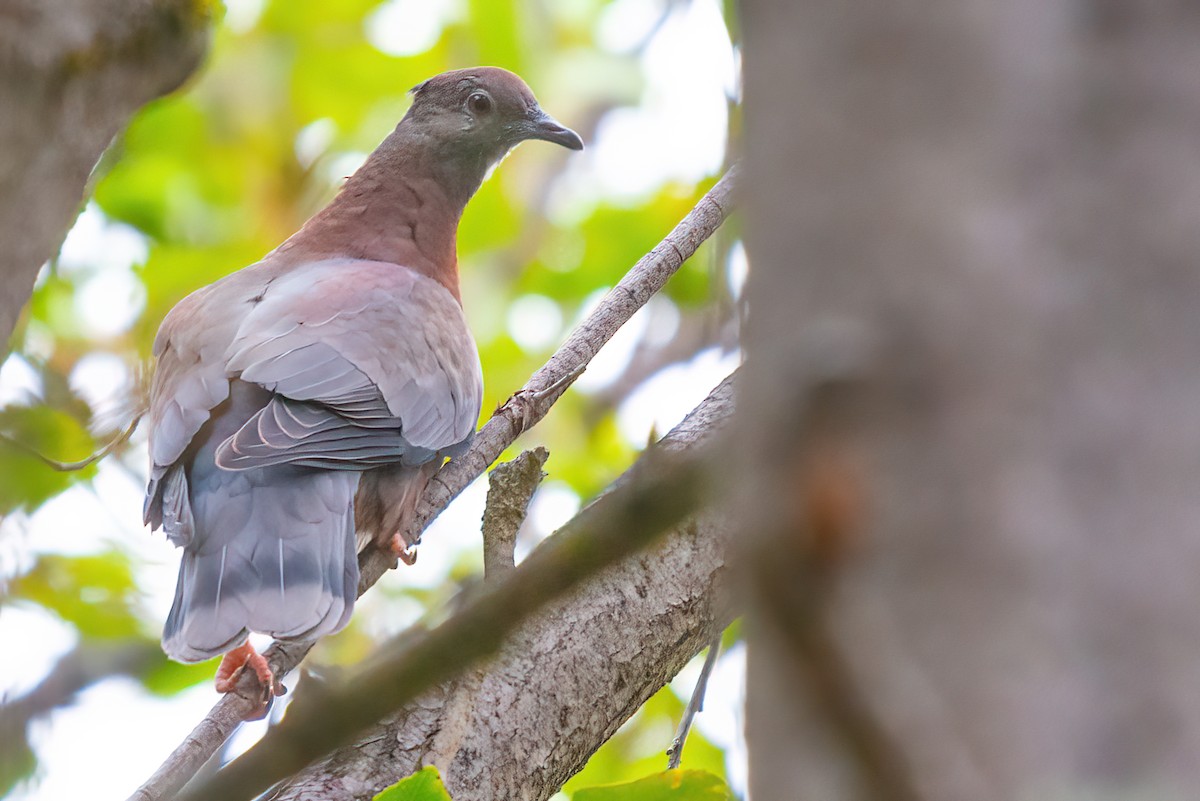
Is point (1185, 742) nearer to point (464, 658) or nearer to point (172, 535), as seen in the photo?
point (464, 658)

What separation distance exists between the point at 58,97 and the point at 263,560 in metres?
1.70

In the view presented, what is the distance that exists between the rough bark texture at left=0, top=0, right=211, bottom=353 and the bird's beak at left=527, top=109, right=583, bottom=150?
3286 mm

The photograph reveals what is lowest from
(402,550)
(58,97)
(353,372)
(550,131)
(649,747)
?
(649,747)

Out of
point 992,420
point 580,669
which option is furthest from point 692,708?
point 992,420

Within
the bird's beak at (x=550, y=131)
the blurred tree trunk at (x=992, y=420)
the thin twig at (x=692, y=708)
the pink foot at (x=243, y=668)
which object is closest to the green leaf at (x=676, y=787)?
the thin twig at (x=692, y=708)

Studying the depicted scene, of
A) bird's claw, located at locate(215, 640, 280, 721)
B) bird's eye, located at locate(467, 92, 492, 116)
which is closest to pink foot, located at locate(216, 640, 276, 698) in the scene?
bird's claw, located at locate(215, 640, 280, 721)

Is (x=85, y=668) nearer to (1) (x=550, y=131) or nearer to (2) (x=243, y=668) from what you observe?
(2) (x=243, y=668)

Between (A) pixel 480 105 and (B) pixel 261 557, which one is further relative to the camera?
(A) pixel 480 105

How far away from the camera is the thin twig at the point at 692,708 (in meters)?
2.42

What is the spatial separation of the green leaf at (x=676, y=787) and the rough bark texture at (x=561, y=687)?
33 centimetres

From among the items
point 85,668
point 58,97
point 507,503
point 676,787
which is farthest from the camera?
point 85,668

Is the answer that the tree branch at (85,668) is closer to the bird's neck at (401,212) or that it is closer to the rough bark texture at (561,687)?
the bird's neck at (401,212)

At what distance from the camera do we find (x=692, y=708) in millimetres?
2492

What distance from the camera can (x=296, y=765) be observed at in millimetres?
882
